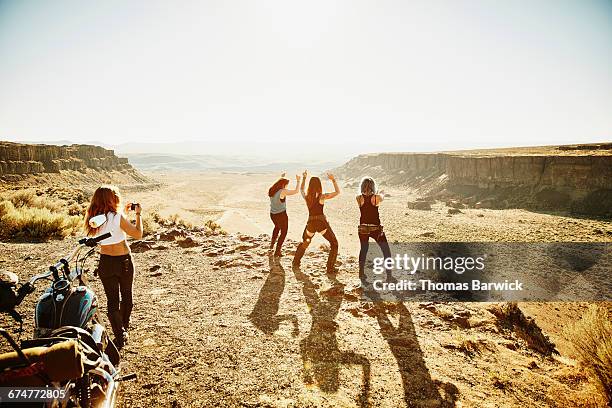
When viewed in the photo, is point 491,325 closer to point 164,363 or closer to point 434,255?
point 164,363

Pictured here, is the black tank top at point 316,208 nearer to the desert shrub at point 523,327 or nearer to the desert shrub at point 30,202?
the desert shrub at point 523,327

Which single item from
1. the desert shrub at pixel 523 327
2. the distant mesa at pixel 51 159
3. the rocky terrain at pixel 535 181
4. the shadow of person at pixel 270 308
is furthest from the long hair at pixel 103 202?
the distant mesa at pixel 51 159

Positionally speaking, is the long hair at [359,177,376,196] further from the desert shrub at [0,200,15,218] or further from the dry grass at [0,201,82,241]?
the desert shrub at [0,200,15,218]

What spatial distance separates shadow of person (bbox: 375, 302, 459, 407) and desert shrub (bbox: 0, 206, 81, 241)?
1181 centimetres

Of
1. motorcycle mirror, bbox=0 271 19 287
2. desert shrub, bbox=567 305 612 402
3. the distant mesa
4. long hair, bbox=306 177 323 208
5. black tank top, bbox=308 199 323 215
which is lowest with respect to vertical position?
desert shrub, bbox=567 305 612 402

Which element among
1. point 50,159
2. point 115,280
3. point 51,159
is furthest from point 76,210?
point 51,159

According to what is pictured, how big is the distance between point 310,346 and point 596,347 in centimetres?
379

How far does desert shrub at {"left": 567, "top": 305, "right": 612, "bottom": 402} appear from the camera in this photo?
3898 mm

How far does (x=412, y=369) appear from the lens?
429 cm

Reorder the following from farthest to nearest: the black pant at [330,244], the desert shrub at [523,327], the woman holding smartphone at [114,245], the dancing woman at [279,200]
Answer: the dancing woman at [279,200]
the black pant at [330,244]
the desert shrub at [523,327]
the woman holding smartphone at [114,245]

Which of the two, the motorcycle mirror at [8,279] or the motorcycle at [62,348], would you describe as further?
the motorcycle mirror at [8,279]

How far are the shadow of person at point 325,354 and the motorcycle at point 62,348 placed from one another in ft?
Result: 7.20

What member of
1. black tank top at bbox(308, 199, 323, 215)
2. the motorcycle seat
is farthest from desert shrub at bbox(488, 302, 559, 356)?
the motorcycle seat

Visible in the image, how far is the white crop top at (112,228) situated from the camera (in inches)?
158
